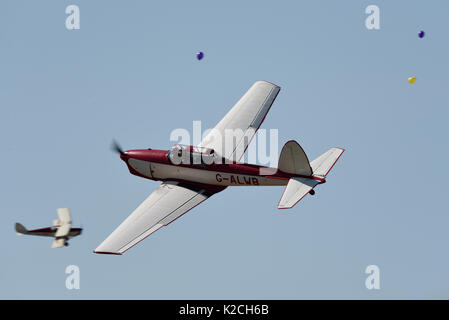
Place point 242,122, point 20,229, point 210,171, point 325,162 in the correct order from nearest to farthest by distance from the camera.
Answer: point 20,229, point 325,162, point 210,171, point 242,122

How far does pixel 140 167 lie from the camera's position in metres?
38.0

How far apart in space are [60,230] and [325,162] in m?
10.5

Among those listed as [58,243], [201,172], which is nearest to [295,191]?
[201,172]

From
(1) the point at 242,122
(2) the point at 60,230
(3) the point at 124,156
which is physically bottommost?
(2) the point at 60,230

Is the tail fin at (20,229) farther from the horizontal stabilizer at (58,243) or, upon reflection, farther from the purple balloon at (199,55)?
the purple balloon at (199,55)

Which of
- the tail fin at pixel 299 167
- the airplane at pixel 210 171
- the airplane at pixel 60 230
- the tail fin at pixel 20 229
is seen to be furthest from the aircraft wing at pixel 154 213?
the tail fin at pixel 299 167

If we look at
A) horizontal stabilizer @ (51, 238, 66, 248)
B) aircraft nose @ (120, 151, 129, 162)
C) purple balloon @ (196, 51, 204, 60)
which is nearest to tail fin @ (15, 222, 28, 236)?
horizontal stabilizer @ (51, 238, 66, 248)

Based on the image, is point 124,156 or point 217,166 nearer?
point 217,166

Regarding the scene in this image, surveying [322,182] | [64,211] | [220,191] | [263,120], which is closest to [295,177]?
[322,182]

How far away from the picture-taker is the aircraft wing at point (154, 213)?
3253 centimetres

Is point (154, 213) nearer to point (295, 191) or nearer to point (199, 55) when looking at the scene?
point (295, 191)

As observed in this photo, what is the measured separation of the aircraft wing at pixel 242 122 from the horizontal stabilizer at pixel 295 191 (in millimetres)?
4337

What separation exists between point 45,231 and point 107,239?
2708 mm

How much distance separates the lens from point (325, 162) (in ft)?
113
